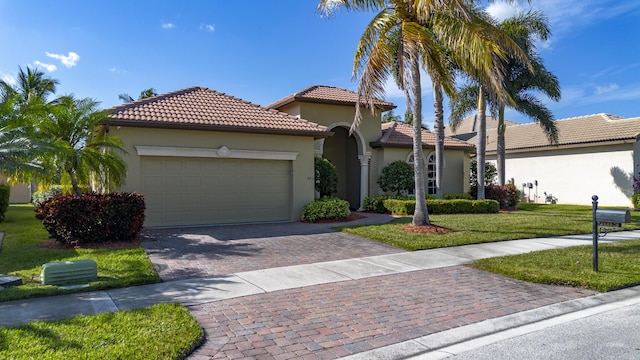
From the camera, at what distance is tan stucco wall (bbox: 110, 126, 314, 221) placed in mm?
12516

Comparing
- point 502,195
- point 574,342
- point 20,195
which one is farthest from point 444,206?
point 20,195

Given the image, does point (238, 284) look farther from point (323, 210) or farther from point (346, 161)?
A: point (346, 161)

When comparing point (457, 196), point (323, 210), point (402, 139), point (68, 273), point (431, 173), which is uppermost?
point (402, 139)

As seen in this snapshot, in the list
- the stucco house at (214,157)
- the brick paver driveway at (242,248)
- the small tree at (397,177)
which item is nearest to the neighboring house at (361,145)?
the small tree at (397,177)

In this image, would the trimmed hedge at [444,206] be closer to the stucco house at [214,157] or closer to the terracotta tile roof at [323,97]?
the stucco house at [214,157]

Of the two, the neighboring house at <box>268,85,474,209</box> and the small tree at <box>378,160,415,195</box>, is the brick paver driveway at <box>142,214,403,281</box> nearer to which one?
the small tree at <box>378,160,415,195</box>

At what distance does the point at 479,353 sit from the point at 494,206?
16208mm

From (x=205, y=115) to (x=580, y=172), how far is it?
23.0m

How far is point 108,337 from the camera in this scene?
4.41 m

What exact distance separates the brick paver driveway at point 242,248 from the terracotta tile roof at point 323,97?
705 centimetres

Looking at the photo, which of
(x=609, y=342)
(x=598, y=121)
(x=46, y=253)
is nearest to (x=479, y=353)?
(x=609, y=342)

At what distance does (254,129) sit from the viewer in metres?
14.0

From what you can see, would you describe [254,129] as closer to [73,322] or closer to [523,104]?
[73,322]

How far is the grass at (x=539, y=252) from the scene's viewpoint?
718cm
